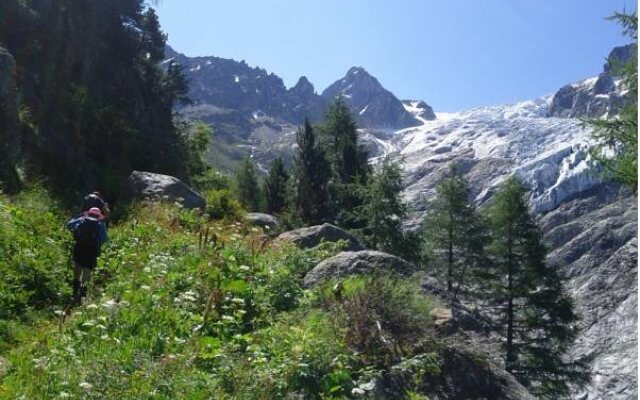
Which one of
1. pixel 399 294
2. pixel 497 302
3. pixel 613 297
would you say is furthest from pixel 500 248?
pixel 613 297

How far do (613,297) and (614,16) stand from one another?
3719 inches

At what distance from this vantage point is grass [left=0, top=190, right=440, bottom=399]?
4.83 meters

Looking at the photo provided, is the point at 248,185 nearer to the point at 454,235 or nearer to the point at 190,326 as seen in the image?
the point at 454,235

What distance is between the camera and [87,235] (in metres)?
8.57

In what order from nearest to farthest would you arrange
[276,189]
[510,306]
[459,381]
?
[459,381] → [510,306] → [276,189]

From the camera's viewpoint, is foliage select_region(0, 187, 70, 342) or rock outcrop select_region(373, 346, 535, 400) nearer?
rock outcrop select_region(373, 346, 535, 400)

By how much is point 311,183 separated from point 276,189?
10805mm

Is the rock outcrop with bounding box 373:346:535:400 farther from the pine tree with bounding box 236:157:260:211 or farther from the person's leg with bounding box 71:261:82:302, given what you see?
the pine tree with bounding box 236:157:260:211

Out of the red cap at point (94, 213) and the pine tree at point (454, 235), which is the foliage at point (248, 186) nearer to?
the pine tree at point (454, 235)

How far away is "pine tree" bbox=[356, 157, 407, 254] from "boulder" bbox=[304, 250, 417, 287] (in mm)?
19534

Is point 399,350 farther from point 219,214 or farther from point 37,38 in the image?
point 37,38

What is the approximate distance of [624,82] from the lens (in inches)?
530

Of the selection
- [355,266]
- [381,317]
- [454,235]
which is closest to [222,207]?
[355,266]

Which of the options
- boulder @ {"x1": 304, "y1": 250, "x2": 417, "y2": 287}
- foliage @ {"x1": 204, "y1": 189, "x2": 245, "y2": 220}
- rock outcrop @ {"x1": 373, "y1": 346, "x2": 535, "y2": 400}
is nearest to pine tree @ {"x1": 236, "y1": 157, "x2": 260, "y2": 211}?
foliage @ {"x1": 204, "y1": 189, "x2": 245, "y2": 220}
